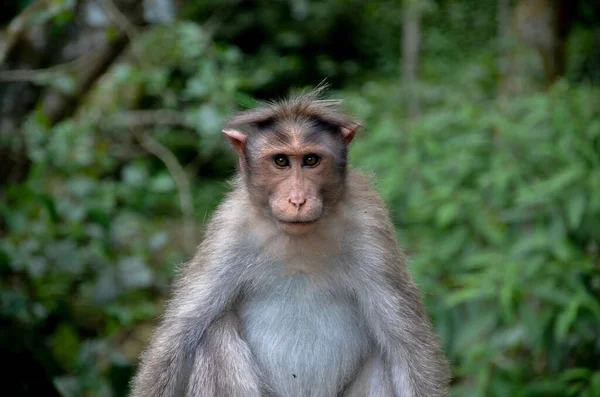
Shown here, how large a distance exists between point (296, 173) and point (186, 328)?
122 cm

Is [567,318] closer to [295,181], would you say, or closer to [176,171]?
[295,181]

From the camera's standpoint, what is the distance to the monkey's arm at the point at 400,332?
520cm

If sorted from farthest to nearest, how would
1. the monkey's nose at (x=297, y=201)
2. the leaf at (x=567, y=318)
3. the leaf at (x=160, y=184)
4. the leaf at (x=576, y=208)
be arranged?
1. the leaf at (x=160, y=184)
2. the leaf at (x=576, y=208)
3. the leaf at (x=567, y=318)
4. the monkey's nose at (x=297, y=201)

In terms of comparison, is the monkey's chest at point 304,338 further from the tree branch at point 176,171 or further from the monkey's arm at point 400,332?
the tree branch at point 176,171

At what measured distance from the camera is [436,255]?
26.0 ft

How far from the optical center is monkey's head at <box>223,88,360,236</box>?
15.6 ft

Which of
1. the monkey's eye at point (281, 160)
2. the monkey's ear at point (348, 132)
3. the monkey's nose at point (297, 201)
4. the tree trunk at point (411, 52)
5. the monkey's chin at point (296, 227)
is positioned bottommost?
the tree trunk at point (411, 52)

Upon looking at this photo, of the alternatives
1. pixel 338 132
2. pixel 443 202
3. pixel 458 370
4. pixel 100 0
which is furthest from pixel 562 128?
pixel 100 0

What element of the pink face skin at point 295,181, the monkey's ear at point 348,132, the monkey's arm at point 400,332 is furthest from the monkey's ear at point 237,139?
the monkey's arm at point 400,332

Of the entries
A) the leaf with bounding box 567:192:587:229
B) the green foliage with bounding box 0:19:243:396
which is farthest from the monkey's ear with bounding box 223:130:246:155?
the leaf with bounding box 567:192:587:229

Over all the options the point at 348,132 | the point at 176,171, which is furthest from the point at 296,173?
the point at 176,171

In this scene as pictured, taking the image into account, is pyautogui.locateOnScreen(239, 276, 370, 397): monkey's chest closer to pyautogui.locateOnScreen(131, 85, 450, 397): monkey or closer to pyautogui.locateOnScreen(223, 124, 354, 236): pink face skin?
pyautogui.locateOnScreen(131, 85, 450, 397): monkey

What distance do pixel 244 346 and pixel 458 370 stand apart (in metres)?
2.60

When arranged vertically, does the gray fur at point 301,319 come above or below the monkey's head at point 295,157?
below
